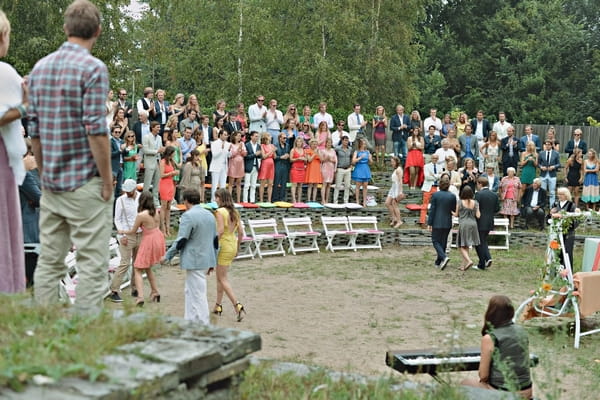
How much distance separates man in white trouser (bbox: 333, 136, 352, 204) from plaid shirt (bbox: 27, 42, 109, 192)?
16903 millimetres

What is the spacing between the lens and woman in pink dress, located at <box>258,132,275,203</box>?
792 inches

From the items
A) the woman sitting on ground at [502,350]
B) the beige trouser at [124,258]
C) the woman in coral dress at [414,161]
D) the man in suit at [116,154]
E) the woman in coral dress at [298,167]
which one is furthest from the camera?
the woman in coral dress at [414,161]

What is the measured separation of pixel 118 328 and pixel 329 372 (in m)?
2.10

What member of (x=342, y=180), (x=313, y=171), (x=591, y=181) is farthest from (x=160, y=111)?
(x=591, y=181)

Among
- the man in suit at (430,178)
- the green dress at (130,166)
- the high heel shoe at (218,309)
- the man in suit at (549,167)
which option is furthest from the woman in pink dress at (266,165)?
the high heel shoe at (218,309)

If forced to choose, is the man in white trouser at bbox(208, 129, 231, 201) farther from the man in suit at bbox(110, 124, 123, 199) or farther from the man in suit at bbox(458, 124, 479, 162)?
the man in suit at bbox(458, 124, 479, 162)

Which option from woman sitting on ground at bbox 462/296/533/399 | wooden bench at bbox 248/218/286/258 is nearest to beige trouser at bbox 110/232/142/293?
wooden bench at bbox 248/218/286/258

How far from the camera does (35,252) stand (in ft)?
22.9

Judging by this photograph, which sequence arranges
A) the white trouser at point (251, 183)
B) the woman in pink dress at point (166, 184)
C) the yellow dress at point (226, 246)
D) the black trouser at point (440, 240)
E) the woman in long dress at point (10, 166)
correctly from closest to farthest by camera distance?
1. the woman in long dress at point (10, 166)
2. the yellow dress at point (226, 246)
3. the black trouser at point (440, 240)
4. the woman in pink dress at point (166, 184)
5. the white trouser at point (251, 183)

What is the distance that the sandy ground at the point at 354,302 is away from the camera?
420 inches

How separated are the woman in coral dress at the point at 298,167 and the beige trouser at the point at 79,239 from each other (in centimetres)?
1572

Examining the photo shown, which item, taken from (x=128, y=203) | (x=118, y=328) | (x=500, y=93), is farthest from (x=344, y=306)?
(x=500, y=93)

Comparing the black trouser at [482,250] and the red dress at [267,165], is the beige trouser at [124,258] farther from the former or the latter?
the red dress at [267,165]

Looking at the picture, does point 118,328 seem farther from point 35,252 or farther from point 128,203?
point 128,203
